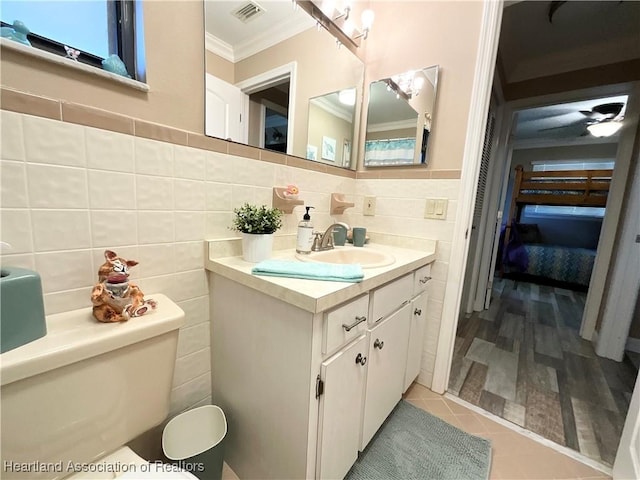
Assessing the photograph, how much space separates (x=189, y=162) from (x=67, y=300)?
53cm

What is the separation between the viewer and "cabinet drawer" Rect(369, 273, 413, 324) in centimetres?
91

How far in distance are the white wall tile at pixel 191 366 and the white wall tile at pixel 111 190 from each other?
0.60 metres

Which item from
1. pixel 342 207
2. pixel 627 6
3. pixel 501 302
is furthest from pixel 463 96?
pixel 501 302

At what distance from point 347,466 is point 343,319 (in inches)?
24.0

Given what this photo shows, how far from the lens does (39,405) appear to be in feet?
1.74

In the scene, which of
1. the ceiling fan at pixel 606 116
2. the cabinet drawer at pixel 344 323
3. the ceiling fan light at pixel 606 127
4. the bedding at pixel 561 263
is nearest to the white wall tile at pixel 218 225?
the cabinet drawer at pixel 344 323

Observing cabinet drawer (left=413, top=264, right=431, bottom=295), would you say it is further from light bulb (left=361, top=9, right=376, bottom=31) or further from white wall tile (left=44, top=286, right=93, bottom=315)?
light bulb (left=361, top=9, right=376, bottom=31)

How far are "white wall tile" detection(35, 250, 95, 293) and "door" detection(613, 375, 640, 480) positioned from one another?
6.13 feet

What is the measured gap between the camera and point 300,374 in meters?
0.72

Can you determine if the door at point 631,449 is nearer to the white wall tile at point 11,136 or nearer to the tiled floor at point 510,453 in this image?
the tiled floor at point 510,453

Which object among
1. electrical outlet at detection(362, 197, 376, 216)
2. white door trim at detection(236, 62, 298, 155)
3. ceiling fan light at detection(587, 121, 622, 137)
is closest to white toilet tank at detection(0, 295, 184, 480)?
white door trim at detection(236, 62, 298, 155)

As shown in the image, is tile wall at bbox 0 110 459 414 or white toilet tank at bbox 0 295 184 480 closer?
white toilet tank at bbox 0 295 184 480

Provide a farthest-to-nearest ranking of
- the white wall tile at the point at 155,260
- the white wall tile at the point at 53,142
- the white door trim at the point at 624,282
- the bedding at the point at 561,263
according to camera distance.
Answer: the bedding at the point at 561,263 < the white door trim at the point at 624,282 < the white wall tile at the point at 155,260 < the white wall tile at the point at 53,142

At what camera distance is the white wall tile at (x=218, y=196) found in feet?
3.10
